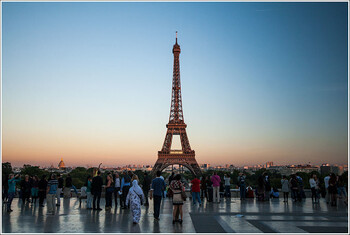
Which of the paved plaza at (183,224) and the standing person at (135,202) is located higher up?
the standing person at (135,202)

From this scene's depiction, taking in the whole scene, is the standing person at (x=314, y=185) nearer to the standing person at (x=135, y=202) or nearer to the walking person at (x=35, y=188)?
the standing person at (x=135, y=202)

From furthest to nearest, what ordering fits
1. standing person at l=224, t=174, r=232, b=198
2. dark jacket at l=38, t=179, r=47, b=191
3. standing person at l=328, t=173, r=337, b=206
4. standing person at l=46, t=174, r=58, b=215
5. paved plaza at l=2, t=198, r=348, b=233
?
1. standing person at l=224, t=174, r=232, b=198
2. dark jacket at l=38, t=179, r=47, b=191
3. standing person at l=328, t=173, r=337, b=206
4. standing person at l=46, t=174, r=58, b=215
5. paved plaza at l=2, t=198, r=348, b=233

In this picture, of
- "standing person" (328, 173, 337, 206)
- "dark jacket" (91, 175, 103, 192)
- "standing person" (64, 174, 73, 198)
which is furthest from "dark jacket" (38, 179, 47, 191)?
"standing person" (328, 173, 337, 206)

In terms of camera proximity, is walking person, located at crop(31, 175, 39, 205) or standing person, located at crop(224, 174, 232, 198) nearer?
walking person, located at crop(31, 175, 39, 205)

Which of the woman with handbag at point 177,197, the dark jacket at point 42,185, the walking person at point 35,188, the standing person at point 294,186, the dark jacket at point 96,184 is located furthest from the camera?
the standing person at point 294,186

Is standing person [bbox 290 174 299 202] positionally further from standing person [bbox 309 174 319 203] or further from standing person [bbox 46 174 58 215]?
standing person [bbox 46 174 58 215]

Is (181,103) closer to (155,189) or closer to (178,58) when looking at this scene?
(178,58)

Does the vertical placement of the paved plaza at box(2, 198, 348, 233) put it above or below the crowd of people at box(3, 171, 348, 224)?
below

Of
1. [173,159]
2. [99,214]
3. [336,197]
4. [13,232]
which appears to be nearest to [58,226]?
[13,232]

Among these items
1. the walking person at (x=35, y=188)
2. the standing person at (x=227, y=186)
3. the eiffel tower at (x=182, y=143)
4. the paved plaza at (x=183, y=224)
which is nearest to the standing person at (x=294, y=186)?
the standing person at (x=227, y=186)

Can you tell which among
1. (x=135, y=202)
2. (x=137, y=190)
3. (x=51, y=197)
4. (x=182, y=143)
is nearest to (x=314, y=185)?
(x=137, y=190)
